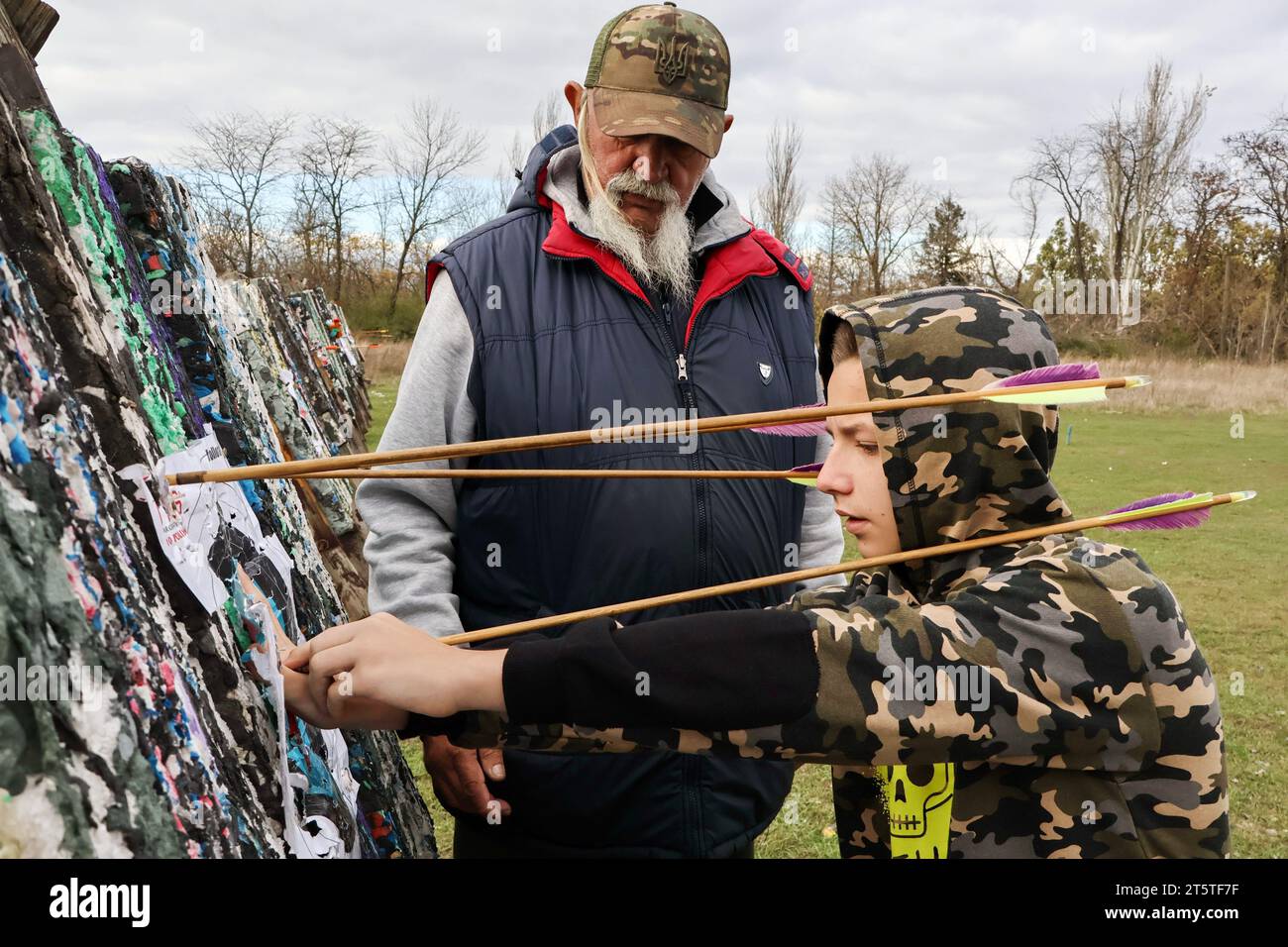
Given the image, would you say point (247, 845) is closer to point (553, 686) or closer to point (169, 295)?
point (553, 686)

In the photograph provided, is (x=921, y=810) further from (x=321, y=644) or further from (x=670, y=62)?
(x=670, y=62)

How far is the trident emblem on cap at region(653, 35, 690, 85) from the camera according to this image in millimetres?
2221

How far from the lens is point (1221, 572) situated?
28.7ft

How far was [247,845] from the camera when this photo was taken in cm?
126

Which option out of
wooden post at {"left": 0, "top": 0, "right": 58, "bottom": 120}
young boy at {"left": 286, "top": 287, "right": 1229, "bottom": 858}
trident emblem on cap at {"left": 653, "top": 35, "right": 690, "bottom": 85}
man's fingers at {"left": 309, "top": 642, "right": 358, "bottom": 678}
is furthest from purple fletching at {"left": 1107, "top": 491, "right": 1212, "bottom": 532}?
wooden post at {"left": 0, "top": 0, "right": 58, "bottom": 120}

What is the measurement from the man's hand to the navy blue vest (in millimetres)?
40

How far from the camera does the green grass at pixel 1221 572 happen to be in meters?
4.46

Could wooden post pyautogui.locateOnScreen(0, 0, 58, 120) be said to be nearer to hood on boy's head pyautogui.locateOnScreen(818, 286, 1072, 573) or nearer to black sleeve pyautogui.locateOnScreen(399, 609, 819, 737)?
black sleeve pyautogui.locateOnScreen(399, 609, 819, 737)

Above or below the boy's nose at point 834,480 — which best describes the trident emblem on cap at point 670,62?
above

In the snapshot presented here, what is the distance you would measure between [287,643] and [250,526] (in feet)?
0.80

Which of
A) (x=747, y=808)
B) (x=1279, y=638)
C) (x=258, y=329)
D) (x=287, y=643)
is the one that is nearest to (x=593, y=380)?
(x=287, y=643)

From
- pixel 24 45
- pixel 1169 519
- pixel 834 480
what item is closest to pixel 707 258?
pixel 834 480

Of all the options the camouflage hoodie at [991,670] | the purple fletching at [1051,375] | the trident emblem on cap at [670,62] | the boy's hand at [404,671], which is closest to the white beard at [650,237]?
the trident emblem on cap at [670,62]

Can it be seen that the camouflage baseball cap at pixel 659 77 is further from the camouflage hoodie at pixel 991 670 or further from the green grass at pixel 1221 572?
the green grass at pixel 1221 572
